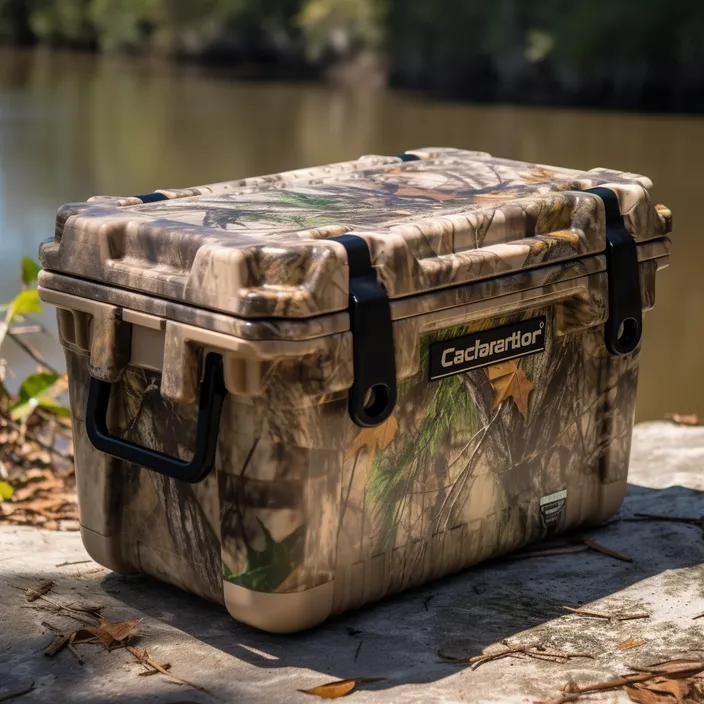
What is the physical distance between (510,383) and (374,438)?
17.3 inches

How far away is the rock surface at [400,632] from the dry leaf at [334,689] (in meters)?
0.02

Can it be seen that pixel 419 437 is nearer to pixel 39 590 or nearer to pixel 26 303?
pixel 39 590

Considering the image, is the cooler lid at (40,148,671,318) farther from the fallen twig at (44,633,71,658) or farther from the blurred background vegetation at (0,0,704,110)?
the blurred background vegetation at (0,0,704,110)

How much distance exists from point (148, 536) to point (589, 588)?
107 centimetres

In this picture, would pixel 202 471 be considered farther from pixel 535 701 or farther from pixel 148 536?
pixel 535 701

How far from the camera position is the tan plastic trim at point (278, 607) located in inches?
111

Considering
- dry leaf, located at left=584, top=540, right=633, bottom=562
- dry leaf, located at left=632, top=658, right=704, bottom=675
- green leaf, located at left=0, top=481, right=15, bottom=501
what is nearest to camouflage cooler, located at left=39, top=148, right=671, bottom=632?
dry leaf, located at left=584, top=540, right=633, bottom=562

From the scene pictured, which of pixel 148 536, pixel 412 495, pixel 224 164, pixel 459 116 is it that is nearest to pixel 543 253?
pixel 412 495

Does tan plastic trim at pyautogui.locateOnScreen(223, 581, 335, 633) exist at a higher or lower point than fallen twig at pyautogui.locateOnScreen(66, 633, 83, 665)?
higher

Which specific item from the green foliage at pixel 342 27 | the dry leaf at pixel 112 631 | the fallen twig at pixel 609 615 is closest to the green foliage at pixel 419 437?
the fallen twig at pixel 609 615

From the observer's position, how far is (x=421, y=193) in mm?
3361

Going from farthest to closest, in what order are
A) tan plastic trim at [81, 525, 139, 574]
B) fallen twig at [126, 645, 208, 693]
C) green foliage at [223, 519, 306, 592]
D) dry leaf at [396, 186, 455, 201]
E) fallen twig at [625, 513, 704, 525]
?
fallen twig at [625, 513, 704, 525]
dry leaf at [396, 186, 455, 201]
tan plastic trim at [81, 525, 139, 574]
green foliage at [223, 519, 306, 592]
fallen twig at [126, 645, 208, 693]

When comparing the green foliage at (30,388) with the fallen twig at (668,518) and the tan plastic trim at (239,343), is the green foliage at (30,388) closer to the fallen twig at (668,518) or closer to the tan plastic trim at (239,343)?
the tan plastic trim at (239,343)

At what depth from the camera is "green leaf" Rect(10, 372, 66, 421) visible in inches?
179
